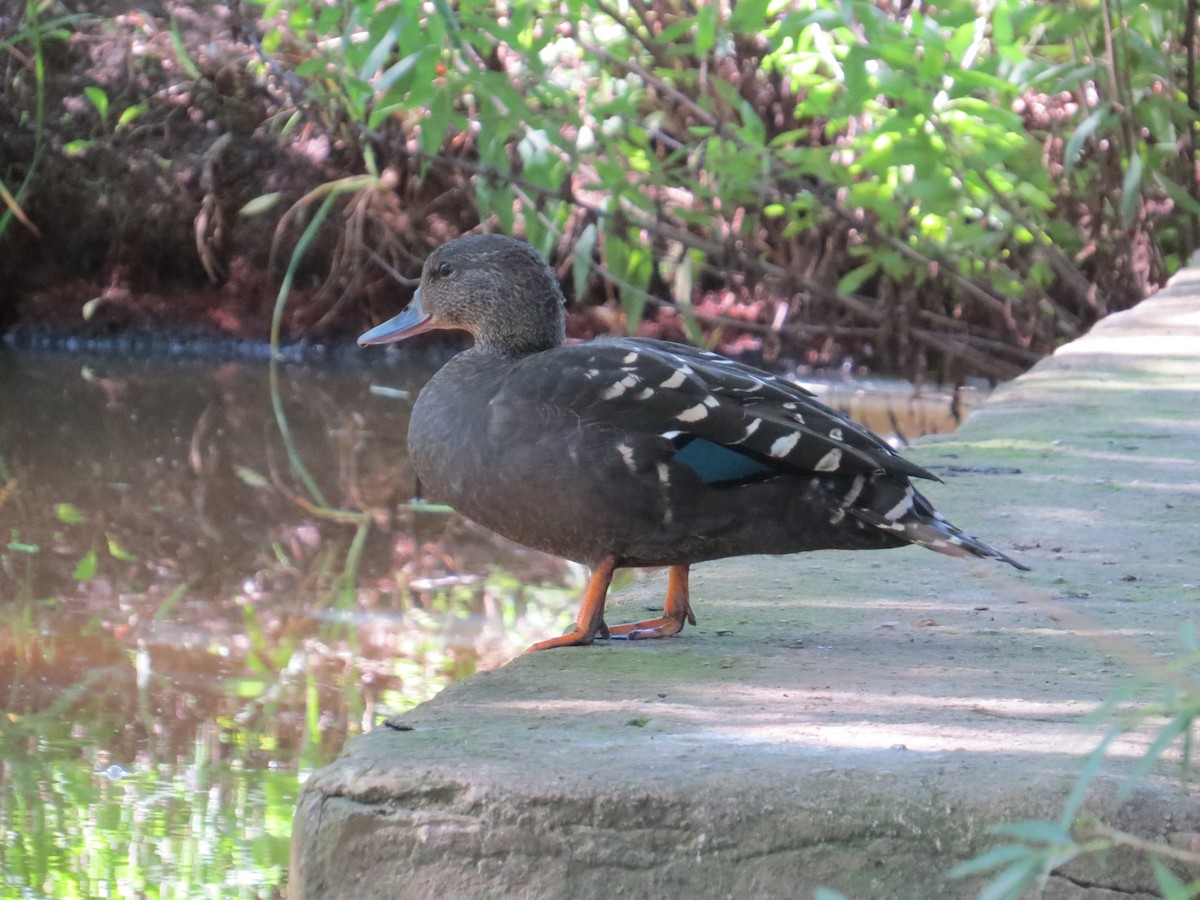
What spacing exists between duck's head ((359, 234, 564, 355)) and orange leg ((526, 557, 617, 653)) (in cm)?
60

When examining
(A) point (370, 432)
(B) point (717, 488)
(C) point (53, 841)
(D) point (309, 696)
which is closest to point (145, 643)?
(D) point (309, 696)

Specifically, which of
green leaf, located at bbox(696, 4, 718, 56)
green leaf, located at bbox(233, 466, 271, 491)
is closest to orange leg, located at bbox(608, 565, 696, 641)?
green leaf, located at bbox(696, 4, 718, 56)

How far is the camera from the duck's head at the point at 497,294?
2900 millimetres

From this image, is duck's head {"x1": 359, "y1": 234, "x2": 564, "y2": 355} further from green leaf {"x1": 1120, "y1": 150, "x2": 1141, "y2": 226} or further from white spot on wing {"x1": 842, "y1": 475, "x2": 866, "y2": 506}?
green leaf {"x1": 1120, "y1": 150, "x2": 1141, "y2": 226}

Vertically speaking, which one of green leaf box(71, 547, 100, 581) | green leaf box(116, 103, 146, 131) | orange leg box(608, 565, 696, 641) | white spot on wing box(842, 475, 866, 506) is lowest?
green leaf box(71, 547, 100, 581)

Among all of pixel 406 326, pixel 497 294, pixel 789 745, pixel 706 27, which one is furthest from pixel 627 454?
pixel 706 27

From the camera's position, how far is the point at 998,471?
361 cm

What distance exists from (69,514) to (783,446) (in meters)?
3.43

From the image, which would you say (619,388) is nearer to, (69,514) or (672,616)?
(672,616)

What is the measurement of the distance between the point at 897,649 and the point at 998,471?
1396 mm

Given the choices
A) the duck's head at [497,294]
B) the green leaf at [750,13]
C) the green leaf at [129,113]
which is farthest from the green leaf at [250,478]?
the duck's head at [497,294]

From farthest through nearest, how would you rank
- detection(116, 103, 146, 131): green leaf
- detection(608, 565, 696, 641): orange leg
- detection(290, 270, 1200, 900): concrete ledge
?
detection(116, 103, 146, 131): green leaf
detection(608, 565, 696, 641): orange leg
detection(290, 270, 1200, 900): concrete ledge

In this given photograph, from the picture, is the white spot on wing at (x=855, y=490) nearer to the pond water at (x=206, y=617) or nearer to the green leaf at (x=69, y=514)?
the pond water at (x=206, y=617)

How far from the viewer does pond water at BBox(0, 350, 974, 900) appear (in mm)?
2732
